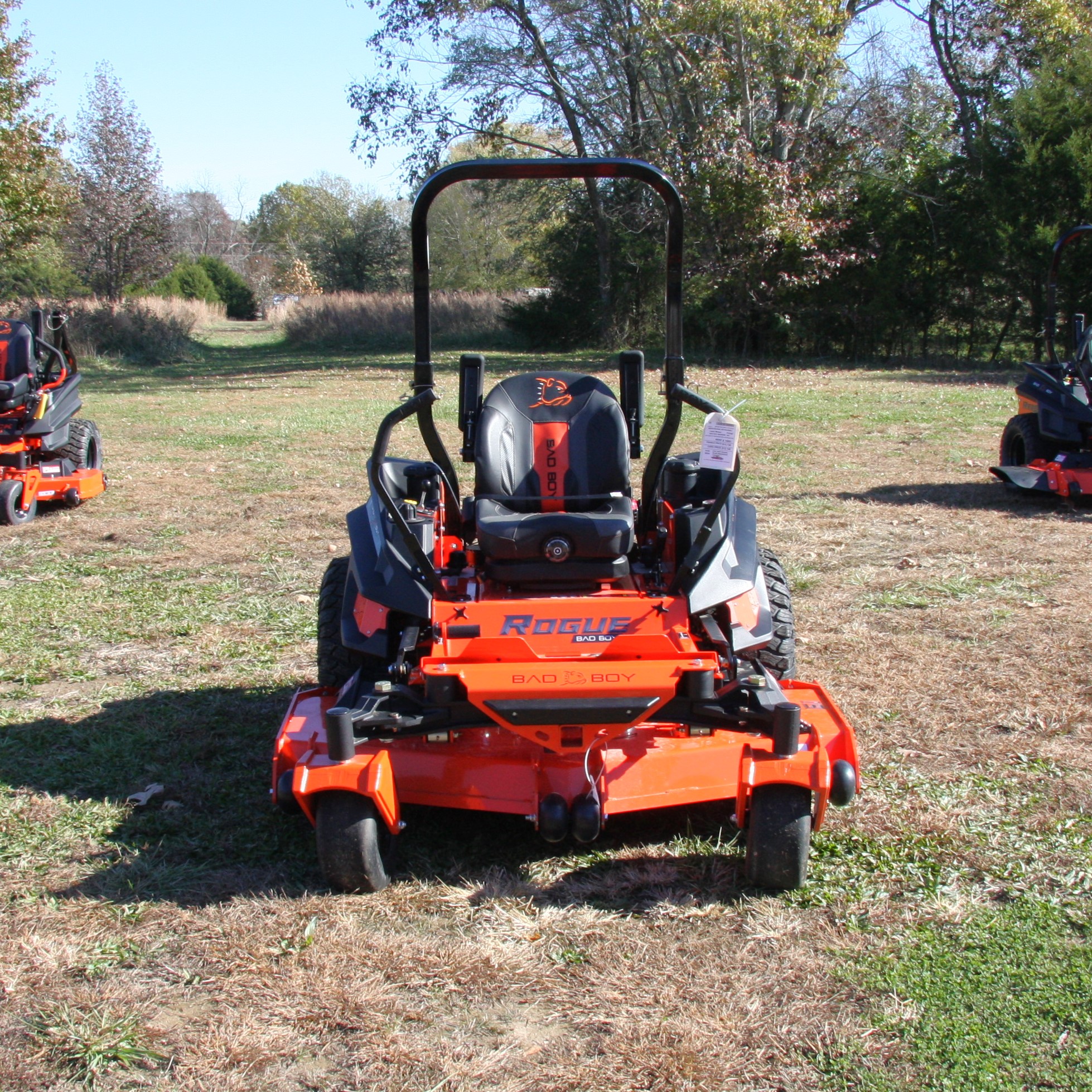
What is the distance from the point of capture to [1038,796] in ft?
12.3

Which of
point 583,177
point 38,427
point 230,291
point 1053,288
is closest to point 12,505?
point 38,427

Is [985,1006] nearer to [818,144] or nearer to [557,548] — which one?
[557,548]

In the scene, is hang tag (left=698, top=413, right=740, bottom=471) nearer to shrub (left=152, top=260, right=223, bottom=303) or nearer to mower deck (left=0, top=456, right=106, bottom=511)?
mower deck (left=0, top=456, right=106, bottom=511)

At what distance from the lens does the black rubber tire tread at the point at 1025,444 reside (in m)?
8.53

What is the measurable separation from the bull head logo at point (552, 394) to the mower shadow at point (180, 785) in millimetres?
1645

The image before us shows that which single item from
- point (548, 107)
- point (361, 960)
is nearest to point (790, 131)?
point (548, 107)

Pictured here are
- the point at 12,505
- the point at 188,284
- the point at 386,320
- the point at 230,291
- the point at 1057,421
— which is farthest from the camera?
the point at 230,291

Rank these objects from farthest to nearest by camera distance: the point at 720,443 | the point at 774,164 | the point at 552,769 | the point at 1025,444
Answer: the point at 774,164, the point at 1025,444, the point at 720,443, the point at 552,769

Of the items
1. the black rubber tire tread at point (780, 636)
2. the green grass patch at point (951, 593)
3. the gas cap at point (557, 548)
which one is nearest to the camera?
the gas cap at point (557, 548)

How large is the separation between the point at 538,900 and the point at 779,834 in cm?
68

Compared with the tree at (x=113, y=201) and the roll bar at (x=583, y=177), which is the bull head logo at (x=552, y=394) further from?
the tree at (x=113, y=201)

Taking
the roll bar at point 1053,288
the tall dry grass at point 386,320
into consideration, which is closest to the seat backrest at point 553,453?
the roll bar at point 1053,288

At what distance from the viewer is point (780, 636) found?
4016 mm

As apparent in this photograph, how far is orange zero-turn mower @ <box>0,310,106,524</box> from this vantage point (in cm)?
821
